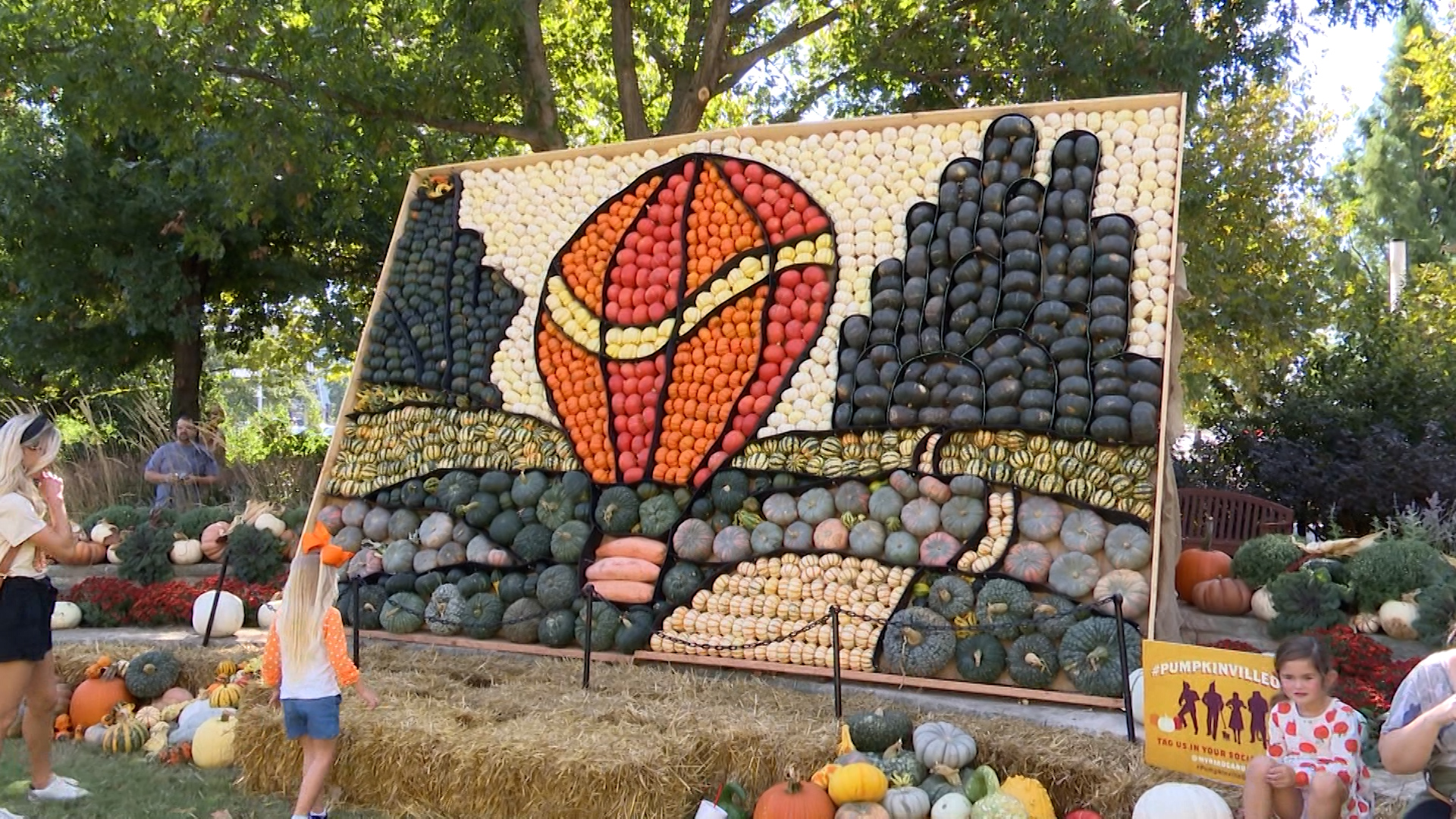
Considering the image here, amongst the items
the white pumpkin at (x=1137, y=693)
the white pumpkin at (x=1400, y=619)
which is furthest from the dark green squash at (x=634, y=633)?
the white pumpkin at (x=1400, y=619)

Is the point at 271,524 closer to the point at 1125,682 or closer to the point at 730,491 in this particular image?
the point at 730,491

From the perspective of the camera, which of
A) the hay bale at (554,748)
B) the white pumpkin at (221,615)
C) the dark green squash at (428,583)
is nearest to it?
the hay bale at (554,748)

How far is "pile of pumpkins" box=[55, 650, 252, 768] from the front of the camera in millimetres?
6027

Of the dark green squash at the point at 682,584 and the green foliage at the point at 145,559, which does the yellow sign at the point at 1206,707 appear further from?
the green foliage at the point at 145,559

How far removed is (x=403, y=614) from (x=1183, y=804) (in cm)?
528

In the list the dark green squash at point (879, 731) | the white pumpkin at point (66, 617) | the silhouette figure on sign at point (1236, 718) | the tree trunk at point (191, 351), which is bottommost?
the white pumpkin at point (66, 617)

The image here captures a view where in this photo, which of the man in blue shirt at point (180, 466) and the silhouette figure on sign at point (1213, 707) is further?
the man in blue shirt at point (180, 466)

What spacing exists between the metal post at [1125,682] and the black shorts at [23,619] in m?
4.93

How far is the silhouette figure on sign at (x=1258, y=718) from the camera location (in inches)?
179

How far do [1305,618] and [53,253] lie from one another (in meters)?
13.7

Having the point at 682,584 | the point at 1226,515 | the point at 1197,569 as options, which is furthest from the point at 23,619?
the point at 1226,515

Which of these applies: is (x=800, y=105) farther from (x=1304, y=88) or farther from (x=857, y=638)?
(x=857, y=638)

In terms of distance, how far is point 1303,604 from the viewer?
23.1 feet

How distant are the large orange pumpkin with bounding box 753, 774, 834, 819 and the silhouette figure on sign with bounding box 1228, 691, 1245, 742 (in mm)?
1633
